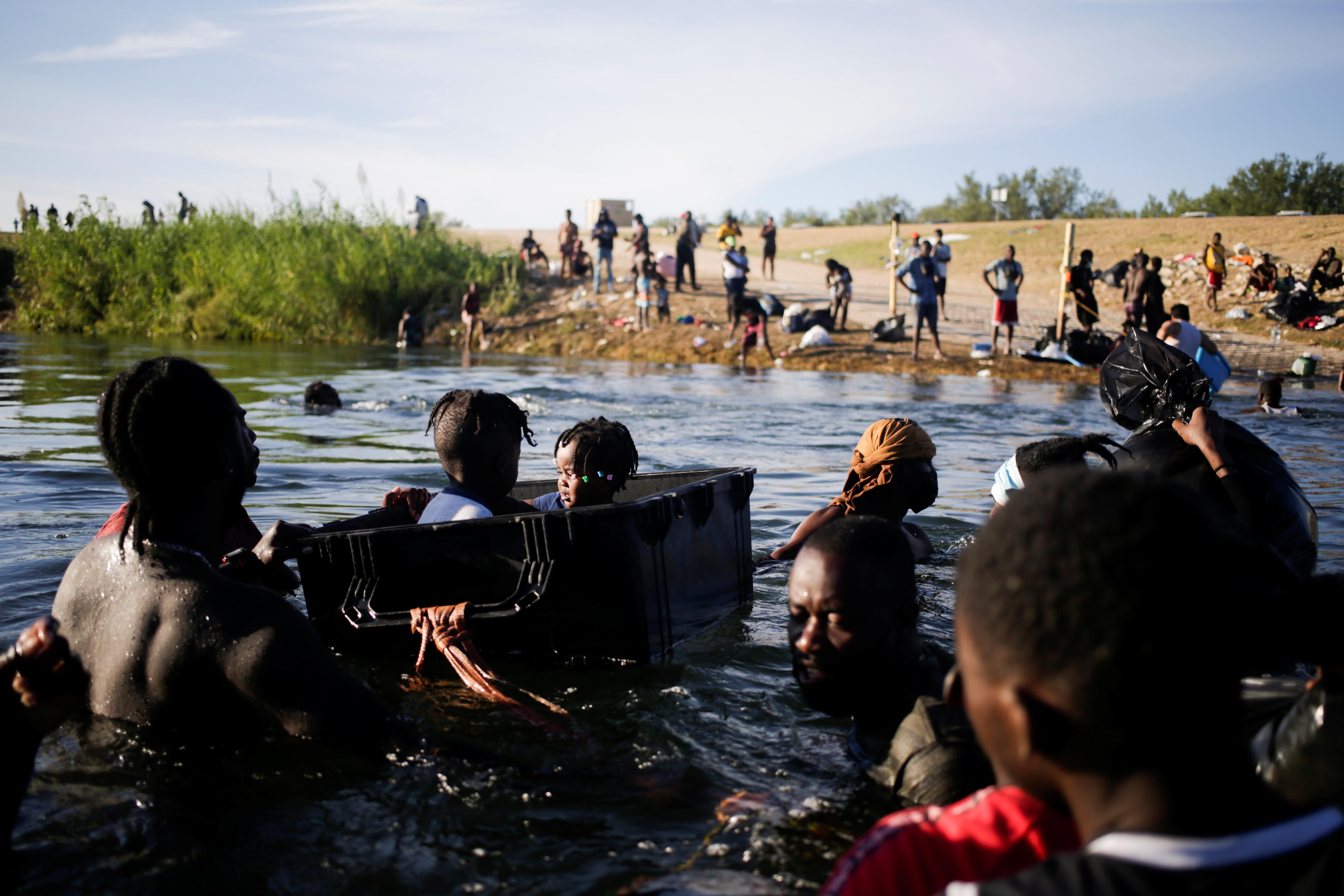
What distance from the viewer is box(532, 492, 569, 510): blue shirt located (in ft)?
15.1

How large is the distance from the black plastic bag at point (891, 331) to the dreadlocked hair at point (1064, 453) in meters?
19.0

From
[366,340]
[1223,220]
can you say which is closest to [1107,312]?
[1223,220]

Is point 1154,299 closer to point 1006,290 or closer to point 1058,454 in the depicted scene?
point 1006,290

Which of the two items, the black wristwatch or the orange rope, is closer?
the black wristwatch

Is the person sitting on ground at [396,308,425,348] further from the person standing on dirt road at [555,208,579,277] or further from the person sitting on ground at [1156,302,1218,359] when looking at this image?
the person sitting on ground at [1156,302,1218,359]

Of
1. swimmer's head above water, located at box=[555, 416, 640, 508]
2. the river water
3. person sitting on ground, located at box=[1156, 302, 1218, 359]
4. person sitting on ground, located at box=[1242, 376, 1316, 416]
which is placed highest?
person sitting on ground, located at box=[1156, 302, 1218, 359]

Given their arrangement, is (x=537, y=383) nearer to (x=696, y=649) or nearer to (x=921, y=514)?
(x=921, y=514)

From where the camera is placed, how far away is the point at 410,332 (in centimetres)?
3072

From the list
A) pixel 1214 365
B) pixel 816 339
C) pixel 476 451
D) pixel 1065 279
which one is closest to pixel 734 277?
pixel 816 339

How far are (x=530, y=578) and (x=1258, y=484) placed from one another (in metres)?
2.79

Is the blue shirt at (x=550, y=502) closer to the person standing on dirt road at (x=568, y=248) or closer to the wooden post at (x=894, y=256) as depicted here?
the wooden post at (x=894, y=256)

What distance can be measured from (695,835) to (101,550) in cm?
183

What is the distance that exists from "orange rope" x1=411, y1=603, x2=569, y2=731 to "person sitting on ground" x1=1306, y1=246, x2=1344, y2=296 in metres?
25.6

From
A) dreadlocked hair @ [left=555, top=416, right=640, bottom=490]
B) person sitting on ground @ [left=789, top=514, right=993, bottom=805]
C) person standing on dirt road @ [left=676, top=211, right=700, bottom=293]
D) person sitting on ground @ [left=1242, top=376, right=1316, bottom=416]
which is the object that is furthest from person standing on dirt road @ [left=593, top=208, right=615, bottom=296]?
person sitting on ground @ [left=789, top=514, right=993, bottom=805]
